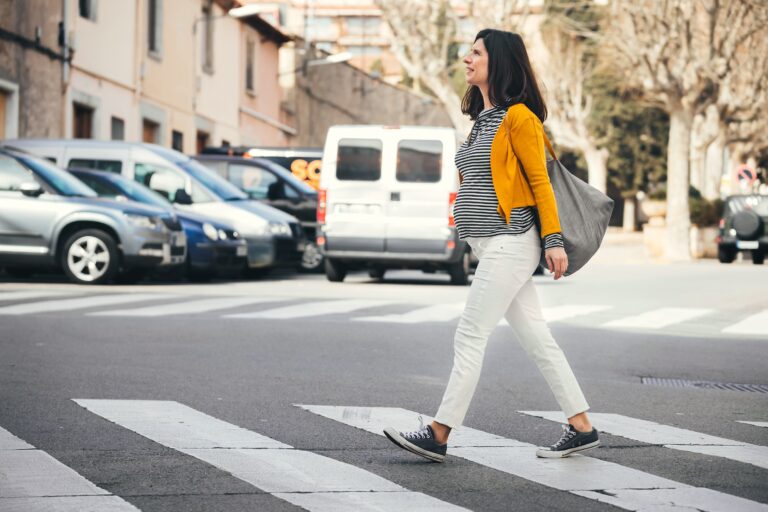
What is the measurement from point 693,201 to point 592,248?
3333cm

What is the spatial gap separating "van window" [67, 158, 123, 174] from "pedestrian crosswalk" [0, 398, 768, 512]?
43.9 feet

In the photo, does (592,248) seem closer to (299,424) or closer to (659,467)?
(659,467)

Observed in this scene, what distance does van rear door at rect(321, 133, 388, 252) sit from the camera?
19.3 m

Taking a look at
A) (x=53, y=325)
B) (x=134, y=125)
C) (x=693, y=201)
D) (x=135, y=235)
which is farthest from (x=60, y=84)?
(x=693, y=201)

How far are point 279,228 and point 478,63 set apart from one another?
14994mm

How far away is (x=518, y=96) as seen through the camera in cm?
585

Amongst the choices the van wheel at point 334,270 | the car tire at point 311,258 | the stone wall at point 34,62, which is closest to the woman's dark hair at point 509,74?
the van wheel at point 334,270

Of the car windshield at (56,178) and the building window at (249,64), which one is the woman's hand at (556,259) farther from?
the building window at (249,64)

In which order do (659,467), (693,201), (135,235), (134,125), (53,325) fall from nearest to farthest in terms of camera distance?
(659,467) → (53,325) → (135,235) → (134,125) → (693,201)

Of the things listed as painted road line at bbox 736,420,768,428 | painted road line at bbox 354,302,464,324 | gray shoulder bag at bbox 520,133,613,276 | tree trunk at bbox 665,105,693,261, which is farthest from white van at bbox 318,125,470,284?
tree trunk at bbox 665,105,693,261

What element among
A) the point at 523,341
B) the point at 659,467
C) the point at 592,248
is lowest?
the point at 659,467

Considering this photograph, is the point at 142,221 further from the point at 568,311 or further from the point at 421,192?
the point at 568,311

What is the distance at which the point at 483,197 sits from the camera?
584 cm

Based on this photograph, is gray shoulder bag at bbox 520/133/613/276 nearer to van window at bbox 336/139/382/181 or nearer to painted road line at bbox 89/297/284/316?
painted road line at bbox 89/297/284/316
